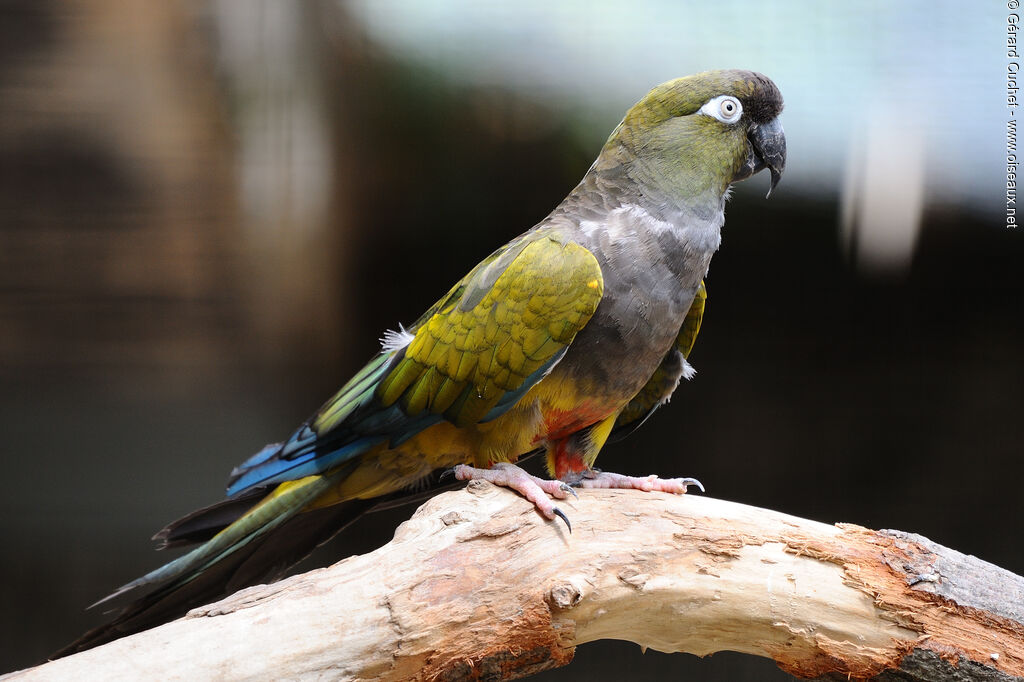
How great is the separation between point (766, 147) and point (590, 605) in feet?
5.03

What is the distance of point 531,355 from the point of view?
2.06m

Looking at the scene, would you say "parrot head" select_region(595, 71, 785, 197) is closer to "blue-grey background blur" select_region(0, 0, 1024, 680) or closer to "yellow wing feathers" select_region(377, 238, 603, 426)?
"yellow wing feathers" select_region(377, 238, 603, 426)

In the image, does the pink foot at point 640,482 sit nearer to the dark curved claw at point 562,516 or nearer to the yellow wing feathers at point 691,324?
the dark curved claw at point 562,516

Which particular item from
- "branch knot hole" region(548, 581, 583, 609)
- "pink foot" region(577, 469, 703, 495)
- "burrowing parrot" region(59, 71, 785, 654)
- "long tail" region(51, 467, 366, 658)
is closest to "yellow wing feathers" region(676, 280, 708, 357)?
"burrowing parrot" region(59, 71, 785, 654)

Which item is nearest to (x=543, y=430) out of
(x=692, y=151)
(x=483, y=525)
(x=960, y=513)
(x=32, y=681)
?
(x=483, y=525)

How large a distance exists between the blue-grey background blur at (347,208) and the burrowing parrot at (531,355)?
2.36 feet

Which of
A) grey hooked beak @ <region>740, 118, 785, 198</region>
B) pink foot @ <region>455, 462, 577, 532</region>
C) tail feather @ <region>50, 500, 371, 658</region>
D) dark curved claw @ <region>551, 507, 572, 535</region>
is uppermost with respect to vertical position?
grey hooked beak @ <region>740, 118, 785, 198</region>

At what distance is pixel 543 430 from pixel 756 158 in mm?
1142

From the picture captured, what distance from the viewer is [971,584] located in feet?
5.99

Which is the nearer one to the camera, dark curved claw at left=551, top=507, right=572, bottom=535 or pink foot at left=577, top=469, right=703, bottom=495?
dark curved claw at left=551, top=507, right=572, bottom=535

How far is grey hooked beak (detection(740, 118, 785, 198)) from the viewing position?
238cm

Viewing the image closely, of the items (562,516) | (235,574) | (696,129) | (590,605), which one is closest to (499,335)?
(562,516)

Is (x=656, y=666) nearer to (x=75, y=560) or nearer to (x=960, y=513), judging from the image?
(x=960, y=513)

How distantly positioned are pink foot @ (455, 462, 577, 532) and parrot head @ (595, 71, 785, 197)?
38.5 inches
